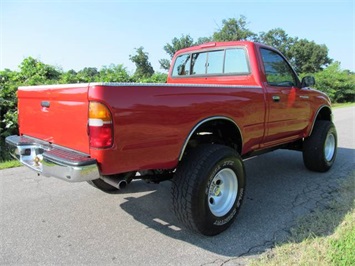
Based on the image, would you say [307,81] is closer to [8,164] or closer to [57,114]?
[57,114]

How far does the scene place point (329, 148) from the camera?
5637mm

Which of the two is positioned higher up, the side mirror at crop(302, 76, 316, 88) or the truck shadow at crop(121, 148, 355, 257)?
the side mirror at crop(302, 76, 316, 88)

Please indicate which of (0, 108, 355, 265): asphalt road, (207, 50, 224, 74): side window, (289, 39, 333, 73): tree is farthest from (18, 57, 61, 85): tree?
(289, 39, 333, 73): tree

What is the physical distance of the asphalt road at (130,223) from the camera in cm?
284

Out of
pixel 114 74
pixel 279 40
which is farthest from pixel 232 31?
pixel 114 74

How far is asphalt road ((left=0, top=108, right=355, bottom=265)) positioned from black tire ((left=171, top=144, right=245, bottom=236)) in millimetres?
189

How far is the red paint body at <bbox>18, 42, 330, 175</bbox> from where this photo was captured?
2479 mm

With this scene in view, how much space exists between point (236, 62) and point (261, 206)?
1.91 m

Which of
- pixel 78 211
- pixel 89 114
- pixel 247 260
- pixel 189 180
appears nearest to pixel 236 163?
pixel 189 180

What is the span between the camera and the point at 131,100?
250cm

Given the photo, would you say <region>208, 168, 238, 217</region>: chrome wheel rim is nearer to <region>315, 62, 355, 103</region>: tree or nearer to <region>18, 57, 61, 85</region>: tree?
<region>18, 57, 61, 85</region>: tree

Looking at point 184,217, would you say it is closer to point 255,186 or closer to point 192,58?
point 255,186

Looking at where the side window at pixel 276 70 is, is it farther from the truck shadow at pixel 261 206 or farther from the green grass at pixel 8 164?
the green grass at pixel 8 164

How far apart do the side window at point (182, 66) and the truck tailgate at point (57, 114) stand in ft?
7.90
